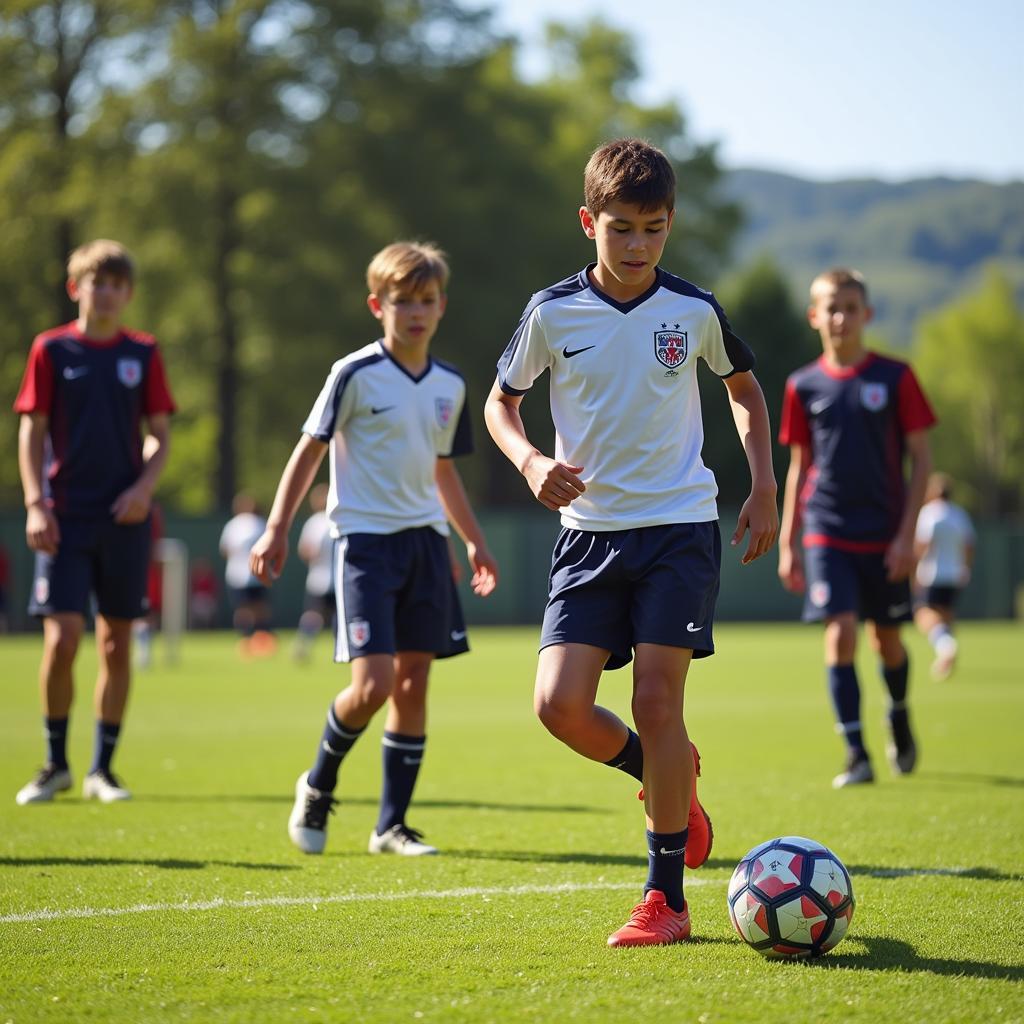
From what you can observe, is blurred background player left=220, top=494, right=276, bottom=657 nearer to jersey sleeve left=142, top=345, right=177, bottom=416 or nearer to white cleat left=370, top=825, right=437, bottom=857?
jersey sleeve left=142, top=345, right=177, bottom=416

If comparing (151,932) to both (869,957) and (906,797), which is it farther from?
(906,797)

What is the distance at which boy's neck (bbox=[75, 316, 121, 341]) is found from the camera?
7.84 metres

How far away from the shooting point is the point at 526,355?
4895mm

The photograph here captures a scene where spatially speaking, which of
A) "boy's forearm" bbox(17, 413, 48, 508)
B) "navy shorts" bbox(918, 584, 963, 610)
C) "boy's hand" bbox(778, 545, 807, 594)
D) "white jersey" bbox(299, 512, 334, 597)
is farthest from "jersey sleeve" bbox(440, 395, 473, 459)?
"white jersey" bbox(299, 512, 334, 597)

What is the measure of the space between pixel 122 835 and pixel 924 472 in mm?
4581

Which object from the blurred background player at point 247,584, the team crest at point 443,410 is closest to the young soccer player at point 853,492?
the team crest at point 443,410

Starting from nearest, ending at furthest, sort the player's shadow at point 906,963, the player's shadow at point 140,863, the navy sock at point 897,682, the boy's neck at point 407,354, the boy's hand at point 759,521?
the player's shadow at point 906,963 < the boy's hand at point 759,521 < the player's shadow at point 140,863 < the boy's neck at point 407,354 < the navy sock at point 897,682

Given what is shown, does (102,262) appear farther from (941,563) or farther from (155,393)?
(941,563)

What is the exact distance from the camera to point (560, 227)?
44.1 metres

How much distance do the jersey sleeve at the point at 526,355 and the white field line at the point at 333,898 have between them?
1.72m

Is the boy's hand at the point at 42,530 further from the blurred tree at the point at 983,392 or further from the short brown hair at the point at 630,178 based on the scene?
the blurred tree at the point at 983,392

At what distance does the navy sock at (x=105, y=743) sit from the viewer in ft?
26.0

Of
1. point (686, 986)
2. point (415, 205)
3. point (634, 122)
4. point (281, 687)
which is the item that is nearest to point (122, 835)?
point (686, 986)

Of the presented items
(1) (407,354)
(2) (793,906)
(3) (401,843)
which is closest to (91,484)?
(1) (407,354)
